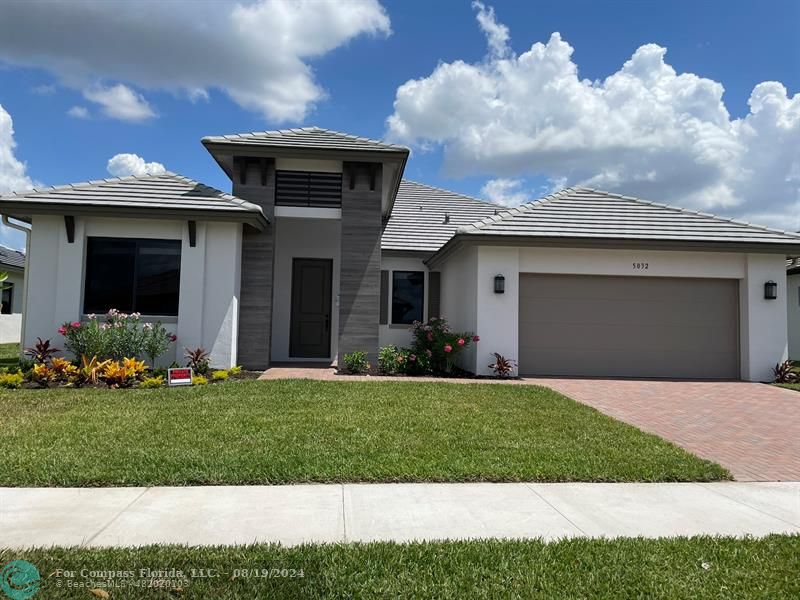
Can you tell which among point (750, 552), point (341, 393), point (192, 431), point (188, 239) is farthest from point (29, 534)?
point (188, 239)

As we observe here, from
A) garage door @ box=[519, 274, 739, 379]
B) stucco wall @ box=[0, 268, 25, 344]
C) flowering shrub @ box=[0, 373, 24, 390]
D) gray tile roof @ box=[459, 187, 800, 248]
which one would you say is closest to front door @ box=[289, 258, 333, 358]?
gray tile roof @ box=[459, 187, 800, 248]

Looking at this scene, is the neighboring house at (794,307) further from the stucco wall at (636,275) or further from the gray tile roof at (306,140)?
the gray tile roof at (306,140)

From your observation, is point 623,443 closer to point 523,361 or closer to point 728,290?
point 523,361

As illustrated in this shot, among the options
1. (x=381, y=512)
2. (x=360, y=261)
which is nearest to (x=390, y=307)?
(x=360, y=261)

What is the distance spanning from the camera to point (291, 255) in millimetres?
14625

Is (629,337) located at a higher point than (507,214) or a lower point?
lower

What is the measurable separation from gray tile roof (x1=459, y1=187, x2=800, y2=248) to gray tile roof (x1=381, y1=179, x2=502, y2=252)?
4.13 meters

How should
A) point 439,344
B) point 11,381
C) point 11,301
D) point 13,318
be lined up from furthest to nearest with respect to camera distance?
point 11,301, point 13,318, point 439,344, point 11,381

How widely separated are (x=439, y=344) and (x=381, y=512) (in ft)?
28.1

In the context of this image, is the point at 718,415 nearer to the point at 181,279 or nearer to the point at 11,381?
the point at 181,279

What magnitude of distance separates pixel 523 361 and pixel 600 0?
28.8 feet

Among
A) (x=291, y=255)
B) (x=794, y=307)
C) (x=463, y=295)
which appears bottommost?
(x=463, y=295)

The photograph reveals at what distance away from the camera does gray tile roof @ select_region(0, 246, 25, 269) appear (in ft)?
77.9

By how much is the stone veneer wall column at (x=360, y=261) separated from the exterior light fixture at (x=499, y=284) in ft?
9.48
